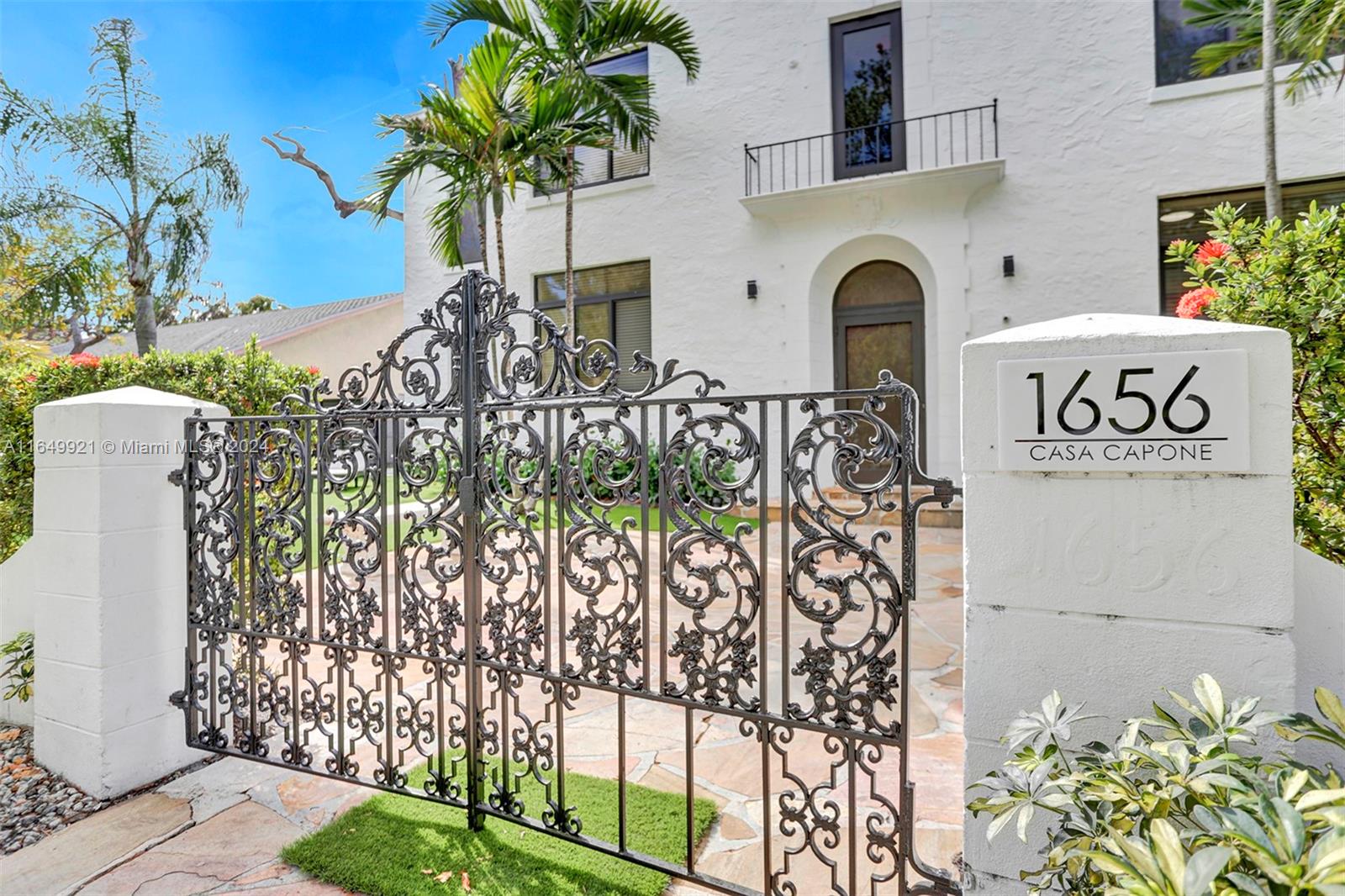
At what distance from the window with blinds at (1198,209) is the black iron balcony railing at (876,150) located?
1893mm

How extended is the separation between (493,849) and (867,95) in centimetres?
845

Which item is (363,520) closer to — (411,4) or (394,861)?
(394,861)

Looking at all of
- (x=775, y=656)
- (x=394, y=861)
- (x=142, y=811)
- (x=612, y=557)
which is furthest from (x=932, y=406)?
(x=142, y=811)

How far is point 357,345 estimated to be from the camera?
56.0ft

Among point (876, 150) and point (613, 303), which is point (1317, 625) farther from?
point (613, 303)

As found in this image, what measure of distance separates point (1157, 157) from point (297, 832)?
875 cm

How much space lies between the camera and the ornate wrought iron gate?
5.98ft

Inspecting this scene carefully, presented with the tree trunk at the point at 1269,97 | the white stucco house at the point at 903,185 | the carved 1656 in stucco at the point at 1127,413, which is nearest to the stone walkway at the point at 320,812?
the carved 1656 in stucco at the point at 1127,413

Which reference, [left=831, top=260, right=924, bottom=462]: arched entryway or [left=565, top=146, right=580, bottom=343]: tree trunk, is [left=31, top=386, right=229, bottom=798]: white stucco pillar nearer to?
[left=565, top=146, right=580, bottom=343]: tree trunk

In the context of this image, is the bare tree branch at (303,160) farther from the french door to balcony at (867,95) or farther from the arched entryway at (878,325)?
the arched entryway at (878,325)

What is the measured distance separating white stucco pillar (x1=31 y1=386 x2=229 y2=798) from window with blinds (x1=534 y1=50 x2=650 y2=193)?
6.88 m

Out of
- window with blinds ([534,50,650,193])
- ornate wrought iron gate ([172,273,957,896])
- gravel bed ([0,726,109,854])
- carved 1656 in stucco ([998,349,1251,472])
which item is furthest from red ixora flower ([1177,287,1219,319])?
window with blinds ([534,50,650,193])

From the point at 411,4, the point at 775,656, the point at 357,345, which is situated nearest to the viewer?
the point at 775,656

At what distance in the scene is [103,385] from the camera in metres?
4.70
